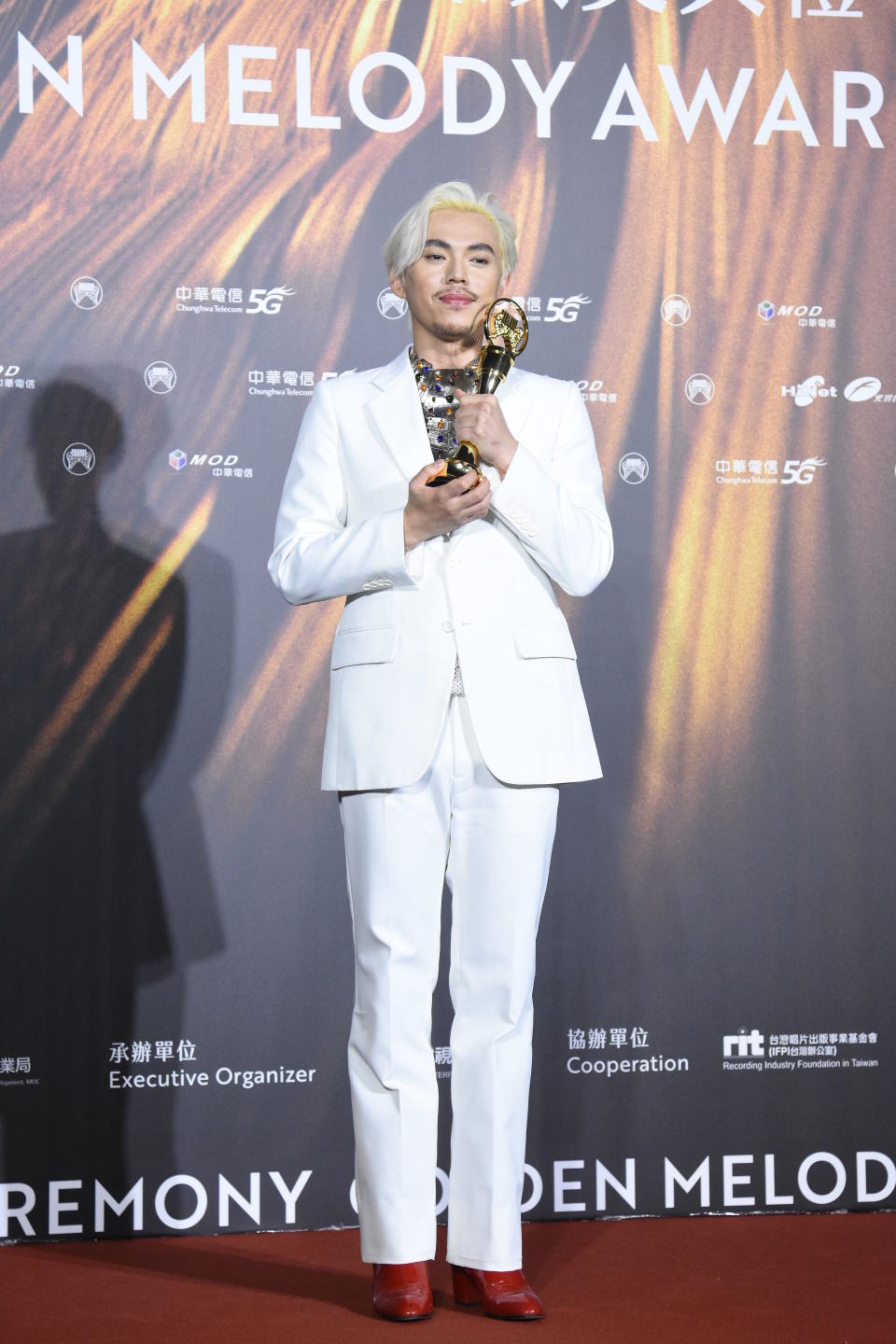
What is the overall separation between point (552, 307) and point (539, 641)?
1255mm

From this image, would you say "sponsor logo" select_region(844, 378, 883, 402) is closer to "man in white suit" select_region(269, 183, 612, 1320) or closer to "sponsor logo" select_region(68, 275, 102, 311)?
"man in white suit" select_region(269, 183, 612, 1320)

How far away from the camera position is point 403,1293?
2574 millimetres

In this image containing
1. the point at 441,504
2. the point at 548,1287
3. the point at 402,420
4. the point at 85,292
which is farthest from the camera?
the point at 85,292

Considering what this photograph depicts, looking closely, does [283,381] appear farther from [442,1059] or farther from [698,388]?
[442,1059]

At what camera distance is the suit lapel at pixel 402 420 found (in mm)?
2654

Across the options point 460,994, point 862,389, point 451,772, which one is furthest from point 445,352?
point 862,389

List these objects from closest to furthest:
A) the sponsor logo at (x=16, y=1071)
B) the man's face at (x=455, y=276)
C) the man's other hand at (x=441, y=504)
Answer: the man's other hand at (x=441, y=504)
the man's face at (x=455, y=276)
the sponsor logo at (x=16, y=1071)

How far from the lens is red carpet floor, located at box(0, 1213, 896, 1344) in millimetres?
2584

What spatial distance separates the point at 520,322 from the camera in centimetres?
256

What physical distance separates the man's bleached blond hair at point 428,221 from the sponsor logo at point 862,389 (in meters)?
1.19

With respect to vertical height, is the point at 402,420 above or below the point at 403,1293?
above

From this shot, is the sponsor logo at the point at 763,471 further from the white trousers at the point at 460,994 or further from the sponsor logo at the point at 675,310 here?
Answer: the white trousers at the point at 460,994

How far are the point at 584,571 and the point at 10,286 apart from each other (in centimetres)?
164

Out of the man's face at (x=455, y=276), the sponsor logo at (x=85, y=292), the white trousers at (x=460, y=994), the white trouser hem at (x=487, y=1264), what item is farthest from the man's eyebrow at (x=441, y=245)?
the white trouser hem at (x=487, y=1264)
